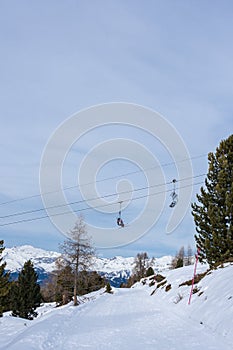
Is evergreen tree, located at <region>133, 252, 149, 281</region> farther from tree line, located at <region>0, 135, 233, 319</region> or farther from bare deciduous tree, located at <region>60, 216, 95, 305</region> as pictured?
bare deciduous tree, located at <region>60, 216, 95, 305</region>

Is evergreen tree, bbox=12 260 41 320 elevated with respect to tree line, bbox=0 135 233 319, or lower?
lower

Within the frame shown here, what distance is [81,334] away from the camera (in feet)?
29.6

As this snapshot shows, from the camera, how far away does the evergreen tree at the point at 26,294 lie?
141 ft

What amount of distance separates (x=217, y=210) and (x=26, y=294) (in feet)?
104

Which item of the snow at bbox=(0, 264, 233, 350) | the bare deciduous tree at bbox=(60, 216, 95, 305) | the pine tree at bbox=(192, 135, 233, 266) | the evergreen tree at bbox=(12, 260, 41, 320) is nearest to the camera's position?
the snow at bbox=(0, 264, 233, 350)

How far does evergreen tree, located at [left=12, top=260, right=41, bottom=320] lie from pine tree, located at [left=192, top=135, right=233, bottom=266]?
94.5 feet

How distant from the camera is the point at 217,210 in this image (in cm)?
2239

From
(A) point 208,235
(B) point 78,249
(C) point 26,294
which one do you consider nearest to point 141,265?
(C) point 26,294

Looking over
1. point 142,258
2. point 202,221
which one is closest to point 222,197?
point 202,221

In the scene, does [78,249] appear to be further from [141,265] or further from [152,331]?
[141,265]

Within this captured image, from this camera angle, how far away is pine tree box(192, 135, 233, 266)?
2167cm

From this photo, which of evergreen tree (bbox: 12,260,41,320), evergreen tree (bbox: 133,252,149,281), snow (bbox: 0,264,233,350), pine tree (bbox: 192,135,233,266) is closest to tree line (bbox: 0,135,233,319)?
pine tree (bbox: 192,135,233,266)

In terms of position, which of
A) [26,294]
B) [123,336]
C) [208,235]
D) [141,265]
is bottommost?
[26,294]

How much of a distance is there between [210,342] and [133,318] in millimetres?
4960
